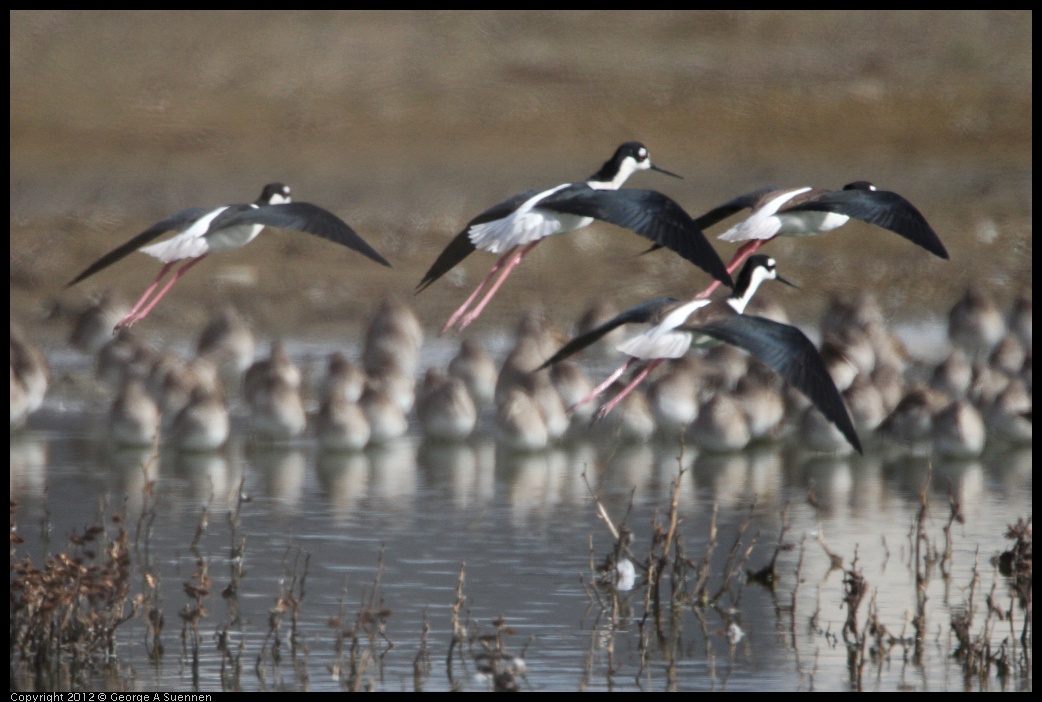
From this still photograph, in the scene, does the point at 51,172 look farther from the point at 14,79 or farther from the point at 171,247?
the point at 171,247

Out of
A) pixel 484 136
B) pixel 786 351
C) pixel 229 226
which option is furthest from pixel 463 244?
pixel 484 136

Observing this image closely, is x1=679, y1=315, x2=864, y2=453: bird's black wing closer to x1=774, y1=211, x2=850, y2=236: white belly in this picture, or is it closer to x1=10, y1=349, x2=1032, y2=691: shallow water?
x1=10, y1=349, x2=1032, y2=691: shallow water

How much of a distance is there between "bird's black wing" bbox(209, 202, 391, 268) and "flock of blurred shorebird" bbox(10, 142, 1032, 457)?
12 millimetres

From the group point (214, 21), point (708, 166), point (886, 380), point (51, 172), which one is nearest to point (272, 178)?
point (51, 172)

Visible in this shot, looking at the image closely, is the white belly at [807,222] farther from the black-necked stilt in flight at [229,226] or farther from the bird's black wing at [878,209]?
the black-necked stilt in flight at [229,226]

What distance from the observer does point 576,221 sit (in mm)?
7781

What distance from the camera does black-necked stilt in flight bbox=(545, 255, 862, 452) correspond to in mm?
6723

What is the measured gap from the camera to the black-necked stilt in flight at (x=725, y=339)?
6.72 metres

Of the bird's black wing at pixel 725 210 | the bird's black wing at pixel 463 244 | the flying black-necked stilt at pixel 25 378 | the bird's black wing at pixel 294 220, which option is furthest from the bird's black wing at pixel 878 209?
the flying black-necked stilt at pixel 25 378

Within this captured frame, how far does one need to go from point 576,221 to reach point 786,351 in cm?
127

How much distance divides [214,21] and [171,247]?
20011 mm

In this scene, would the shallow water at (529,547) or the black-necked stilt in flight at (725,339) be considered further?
the shallow water at (529,547)

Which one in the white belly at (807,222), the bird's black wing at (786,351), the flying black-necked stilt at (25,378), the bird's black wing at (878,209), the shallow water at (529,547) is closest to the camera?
→ the bird's black wing at (786,351)

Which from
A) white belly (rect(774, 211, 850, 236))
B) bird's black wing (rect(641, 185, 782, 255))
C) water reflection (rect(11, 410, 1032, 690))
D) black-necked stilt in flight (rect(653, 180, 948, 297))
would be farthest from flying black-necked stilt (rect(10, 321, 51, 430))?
white belly (rect(774, 211, 850, 236))
